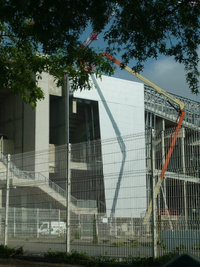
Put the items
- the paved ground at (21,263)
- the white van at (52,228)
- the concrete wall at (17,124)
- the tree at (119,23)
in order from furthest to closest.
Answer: the concrete wall at (17,124), the white van at (52,228), the paved ground at (21,263), the tree at (119,23)

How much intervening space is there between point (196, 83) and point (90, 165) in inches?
127

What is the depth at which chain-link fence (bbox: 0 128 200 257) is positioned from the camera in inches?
356

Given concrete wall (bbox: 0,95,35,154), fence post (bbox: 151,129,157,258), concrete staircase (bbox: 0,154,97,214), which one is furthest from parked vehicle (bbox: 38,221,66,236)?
concrete wall (bbox: 0,95,35,154)

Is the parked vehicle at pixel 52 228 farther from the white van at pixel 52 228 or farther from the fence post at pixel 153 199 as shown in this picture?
the fence post at pixel 153 199

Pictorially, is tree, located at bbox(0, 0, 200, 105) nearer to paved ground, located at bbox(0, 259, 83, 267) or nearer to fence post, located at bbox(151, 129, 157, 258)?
fence post, located at bbox(151, 129, 157, 258)

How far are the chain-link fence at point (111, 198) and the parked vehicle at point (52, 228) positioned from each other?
0.03 m

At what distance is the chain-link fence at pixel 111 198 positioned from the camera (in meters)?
9.04

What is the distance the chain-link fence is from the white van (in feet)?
0.08

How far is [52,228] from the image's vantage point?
1202 centimetres

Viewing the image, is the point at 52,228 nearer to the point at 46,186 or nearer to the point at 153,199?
the point at 46,186

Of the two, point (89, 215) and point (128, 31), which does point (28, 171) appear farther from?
point (128, 31)

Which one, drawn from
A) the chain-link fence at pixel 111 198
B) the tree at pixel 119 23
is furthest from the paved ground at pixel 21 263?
Result: the tree at pixel 119 23

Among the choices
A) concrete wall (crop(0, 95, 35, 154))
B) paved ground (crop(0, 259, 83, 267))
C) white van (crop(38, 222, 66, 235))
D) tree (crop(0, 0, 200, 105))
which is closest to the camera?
tree (crop(0, 0, 200, 105))

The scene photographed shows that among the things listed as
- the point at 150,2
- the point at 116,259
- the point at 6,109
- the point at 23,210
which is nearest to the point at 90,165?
the point at 116,259
